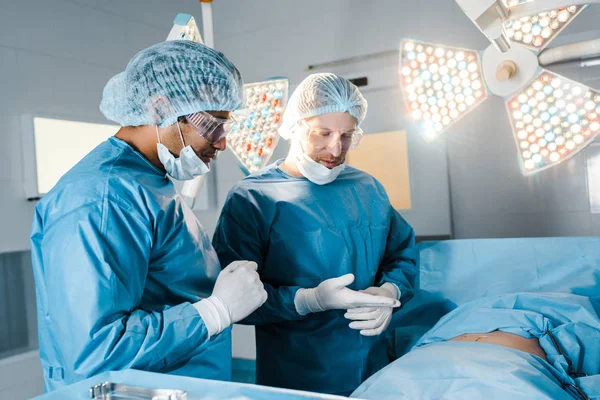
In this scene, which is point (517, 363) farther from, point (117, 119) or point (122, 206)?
point (117, 119)

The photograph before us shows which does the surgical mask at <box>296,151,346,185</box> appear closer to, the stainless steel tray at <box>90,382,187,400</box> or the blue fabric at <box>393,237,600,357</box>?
the blue fabric at <box>393,237,600,357</box>

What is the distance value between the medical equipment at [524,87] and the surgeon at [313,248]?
16.8 inches

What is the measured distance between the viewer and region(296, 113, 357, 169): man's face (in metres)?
1.67

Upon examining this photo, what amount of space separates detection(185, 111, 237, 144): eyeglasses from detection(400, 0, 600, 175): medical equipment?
107 centimetres

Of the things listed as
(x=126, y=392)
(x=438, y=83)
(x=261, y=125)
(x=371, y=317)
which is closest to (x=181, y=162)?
(x=126, y=392)

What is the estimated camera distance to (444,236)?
263 centimetres

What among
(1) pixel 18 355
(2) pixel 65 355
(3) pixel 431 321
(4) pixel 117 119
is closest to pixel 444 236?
(3) pixel 431 321

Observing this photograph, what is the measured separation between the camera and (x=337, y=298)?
1.51 metres

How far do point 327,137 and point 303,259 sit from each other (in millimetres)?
430

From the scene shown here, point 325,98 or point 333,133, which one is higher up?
point 325,98

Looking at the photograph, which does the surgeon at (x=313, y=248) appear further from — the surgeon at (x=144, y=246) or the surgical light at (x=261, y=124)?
the surgical light at (x=261, y=124)

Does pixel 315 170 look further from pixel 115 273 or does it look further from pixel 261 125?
A: pixel 115 273

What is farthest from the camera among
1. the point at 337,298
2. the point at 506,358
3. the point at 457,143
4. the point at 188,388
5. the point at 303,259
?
the point at 457,143

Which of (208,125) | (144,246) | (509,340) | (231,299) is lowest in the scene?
(509,340)
